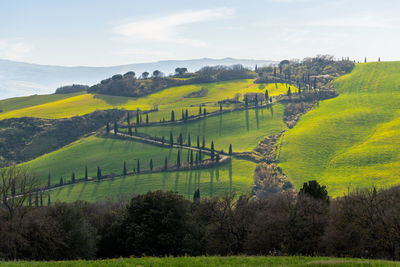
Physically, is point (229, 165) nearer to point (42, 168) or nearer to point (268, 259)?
point (42, 168)

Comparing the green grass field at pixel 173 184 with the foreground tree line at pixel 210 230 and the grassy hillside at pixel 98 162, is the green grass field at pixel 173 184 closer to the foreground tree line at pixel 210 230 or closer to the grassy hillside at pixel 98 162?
the grassy hillside at pixel 98 162

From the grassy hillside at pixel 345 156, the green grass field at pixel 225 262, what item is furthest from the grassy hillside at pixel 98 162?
the green grass field at pixel 225 262

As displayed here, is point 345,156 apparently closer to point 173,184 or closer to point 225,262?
point 173,184

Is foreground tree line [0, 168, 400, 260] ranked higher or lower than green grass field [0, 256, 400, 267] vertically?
lower

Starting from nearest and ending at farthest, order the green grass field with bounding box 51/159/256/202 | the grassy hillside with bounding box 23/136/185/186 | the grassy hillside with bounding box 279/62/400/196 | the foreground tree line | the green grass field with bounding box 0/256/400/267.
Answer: the green grass field with bounding box 0/256/400/267
the foreground tree line
the grassy hillside with bounding box 279/62/400/196
the green grass field with bounding box 51/159/256/202
the grassy hillside with bounding box 23/136/185/186

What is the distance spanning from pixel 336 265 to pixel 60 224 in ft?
149

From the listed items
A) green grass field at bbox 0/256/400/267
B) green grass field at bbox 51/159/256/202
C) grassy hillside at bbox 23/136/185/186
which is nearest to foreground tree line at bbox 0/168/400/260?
green grass field at bbox 0/256/400/267

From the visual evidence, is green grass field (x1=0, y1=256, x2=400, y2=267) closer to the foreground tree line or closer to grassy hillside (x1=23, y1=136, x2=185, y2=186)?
the foreground tree line

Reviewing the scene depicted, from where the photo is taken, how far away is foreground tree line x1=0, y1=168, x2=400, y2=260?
5338cm

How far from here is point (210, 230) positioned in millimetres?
67812

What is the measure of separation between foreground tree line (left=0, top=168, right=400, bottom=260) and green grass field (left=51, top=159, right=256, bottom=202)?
81193 millimetres

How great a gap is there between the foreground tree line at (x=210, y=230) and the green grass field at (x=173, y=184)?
81193mm

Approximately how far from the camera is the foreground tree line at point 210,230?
53.4 m

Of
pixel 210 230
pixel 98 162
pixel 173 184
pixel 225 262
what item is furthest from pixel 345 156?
pixel 225 262
